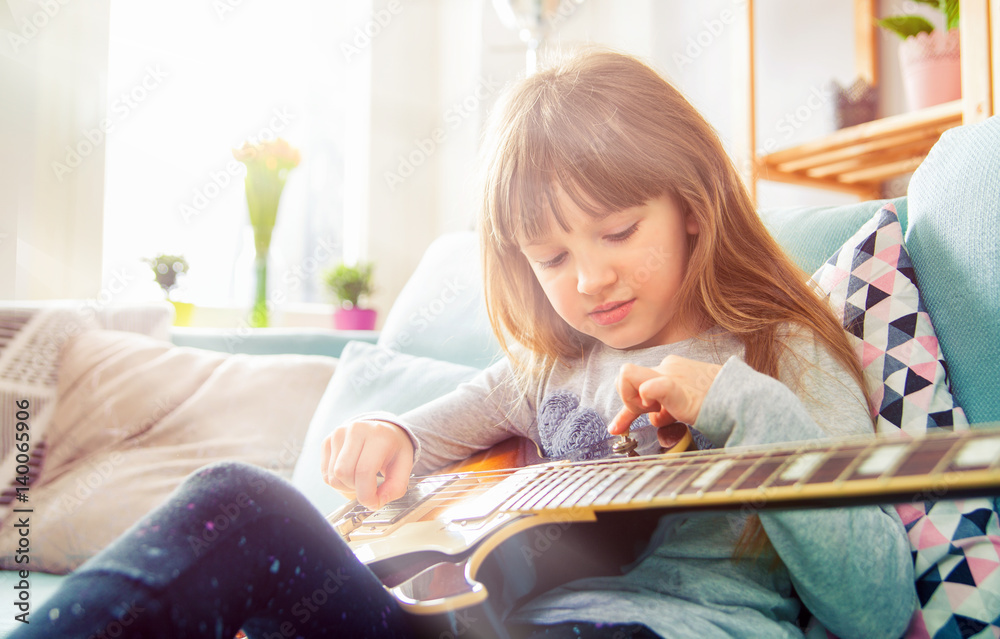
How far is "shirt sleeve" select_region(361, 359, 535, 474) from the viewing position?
2.99 feet

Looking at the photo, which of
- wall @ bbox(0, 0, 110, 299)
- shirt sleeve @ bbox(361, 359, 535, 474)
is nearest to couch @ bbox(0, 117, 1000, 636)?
shirt sleeve @ bbox(361, 359, 535, 474)

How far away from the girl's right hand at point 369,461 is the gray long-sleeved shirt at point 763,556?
0.61 ft

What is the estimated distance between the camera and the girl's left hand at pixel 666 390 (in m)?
0.57

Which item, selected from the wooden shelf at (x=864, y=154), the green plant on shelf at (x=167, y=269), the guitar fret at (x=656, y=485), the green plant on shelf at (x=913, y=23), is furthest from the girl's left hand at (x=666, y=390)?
the green plant on shelf at (x=167, y=269)

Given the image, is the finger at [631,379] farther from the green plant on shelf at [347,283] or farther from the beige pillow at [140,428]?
the green plant on shelf at [347,283]

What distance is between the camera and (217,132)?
268 centimetres

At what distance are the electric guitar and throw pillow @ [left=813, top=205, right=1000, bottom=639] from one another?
20 cm

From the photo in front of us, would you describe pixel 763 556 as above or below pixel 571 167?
below

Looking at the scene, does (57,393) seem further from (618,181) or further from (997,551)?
(997,551)

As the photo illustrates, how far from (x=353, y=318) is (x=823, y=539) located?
2.21m

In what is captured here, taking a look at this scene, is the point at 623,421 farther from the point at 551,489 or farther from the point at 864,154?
the point at 864,154

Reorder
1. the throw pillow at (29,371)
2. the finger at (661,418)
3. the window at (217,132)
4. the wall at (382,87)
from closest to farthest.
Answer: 1. the finger at (661,418)
2. the throw pillow at (29,371)
3. the wall at (382,87)
4. the window at (217,132)

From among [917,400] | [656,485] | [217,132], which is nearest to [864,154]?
[917,400]

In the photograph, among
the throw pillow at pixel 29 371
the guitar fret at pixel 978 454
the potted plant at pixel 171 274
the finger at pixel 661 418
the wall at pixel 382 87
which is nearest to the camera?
the guitar fret at pixel 978 454
